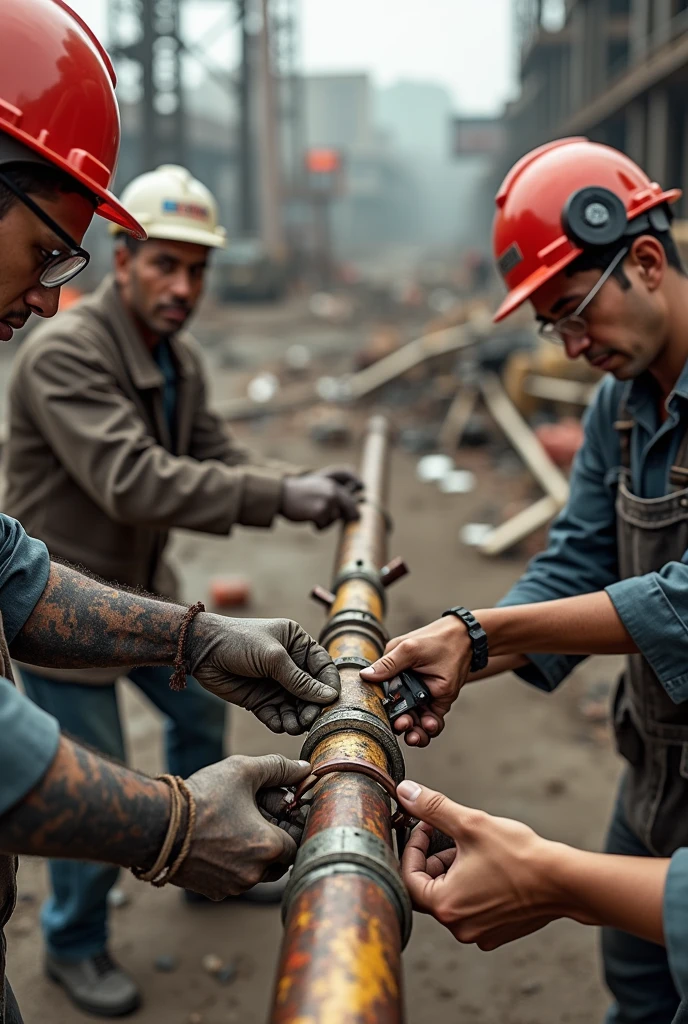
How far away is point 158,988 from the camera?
10.2 feet

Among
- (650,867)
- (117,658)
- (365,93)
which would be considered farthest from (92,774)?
(365,93)

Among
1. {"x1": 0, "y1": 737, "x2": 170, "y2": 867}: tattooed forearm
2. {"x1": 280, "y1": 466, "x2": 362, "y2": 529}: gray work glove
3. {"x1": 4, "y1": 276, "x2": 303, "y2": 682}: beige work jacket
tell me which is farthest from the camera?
{"x1": 280, "y1": 466, "x2": 362, "y2": 529}: gray work glove

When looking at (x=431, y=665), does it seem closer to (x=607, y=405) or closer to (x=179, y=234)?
(x=607, y=405)

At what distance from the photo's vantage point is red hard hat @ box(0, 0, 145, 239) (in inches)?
63.2

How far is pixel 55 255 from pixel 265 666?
85cm

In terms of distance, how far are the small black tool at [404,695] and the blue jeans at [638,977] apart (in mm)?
920

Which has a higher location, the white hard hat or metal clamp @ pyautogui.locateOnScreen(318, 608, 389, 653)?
the white hard hat

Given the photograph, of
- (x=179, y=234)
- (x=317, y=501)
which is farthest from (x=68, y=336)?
(x=317, y=501)

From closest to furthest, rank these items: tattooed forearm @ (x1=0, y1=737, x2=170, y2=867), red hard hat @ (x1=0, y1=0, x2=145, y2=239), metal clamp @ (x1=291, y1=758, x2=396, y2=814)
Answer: tattooed forearm @ (x1=0, y1=737, x2=170, y2=867)
metal clamp @ (x1=291, y1=758, x2=396, y2=814)
red hard hat @ (x1=0, y1=0, x2=145, y2=239)

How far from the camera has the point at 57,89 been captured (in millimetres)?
1670

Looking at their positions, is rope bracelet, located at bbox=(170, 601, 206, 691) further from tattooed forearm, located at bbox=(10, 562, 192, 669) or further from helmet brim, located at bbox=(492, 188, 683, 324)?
helmet brim, located at bbox=(492, 188, 683, 324)

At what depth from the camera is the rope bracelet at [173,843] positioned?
1.33 meters

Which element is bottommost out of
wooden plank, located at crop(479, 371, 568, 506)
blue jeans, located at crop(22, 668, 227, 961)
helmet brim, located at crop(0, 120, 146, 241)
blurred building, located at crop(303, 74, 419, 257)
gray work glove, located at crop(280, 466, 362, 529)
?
blurred building, located at crop(303, 74, 419, 257)

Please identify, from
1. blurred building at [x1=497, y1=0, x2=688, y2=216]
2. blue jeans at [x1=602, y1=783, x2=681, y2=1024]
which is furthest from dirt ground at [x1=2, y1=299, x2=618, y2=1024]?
blurred building at [x1=497, y1=0, x2=688, y2=216]
